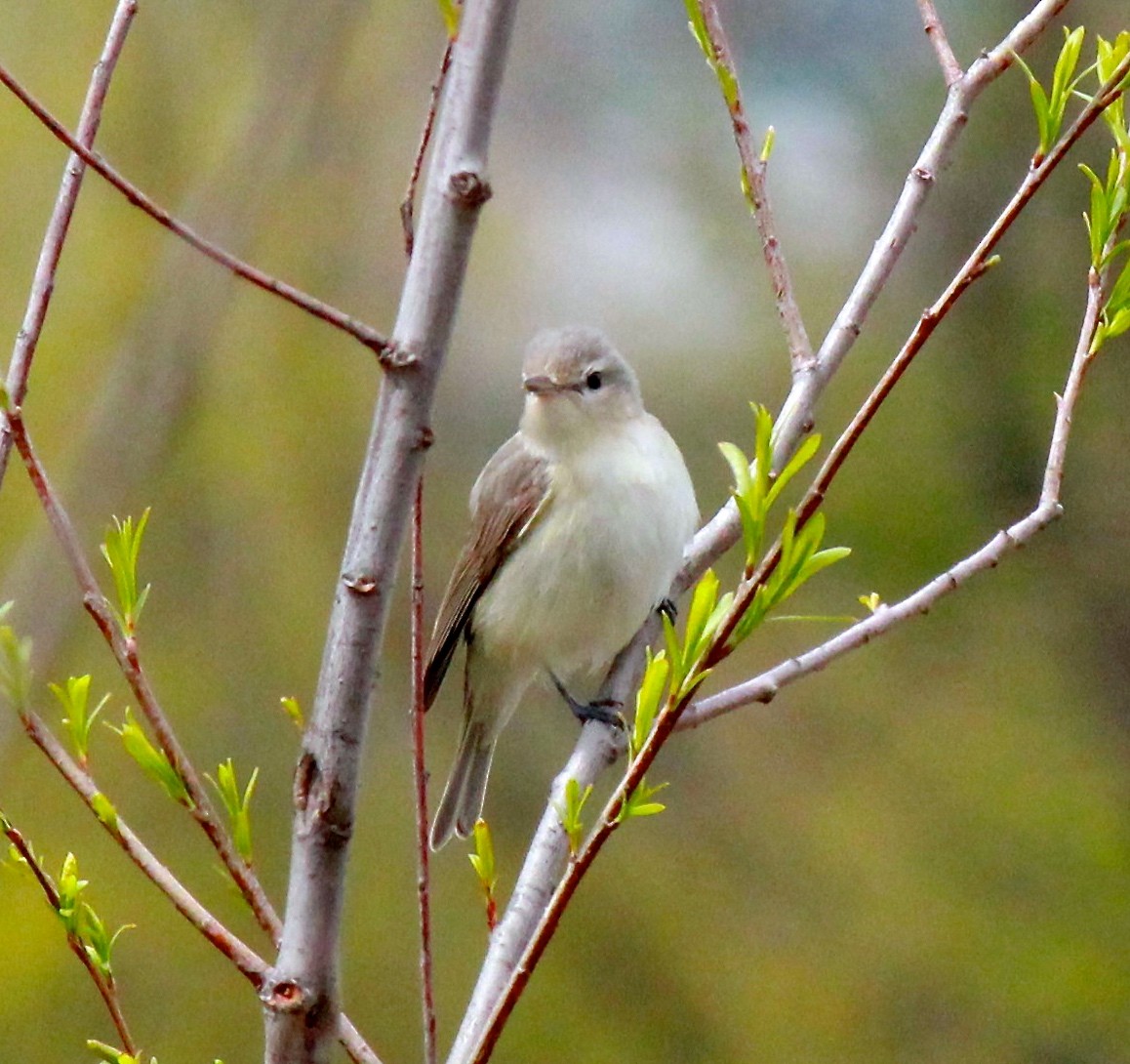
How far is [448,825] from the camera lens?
10.8ft

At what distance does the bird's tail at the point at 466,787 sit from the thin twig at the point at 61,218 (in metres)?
1.98

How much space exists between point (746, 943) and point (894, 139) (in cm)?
329

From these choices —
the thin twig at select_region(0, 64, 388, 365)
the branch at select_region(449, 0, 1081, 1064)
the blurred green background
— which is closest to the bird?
the branch at select_region(449, 0, 1081, 1064)

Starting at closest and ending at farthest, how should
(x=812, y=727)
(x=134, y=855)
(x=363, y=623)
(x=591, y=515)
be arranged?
(x=363, y=623) < (x=134, y=855) < (x=591, y=515) < (x=812, y=727)

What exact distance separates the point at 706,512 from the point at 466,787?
115 inches

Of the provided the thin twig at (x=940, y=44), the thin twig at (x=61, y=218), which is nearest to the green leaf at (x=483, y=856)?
the thin twig at (x=61, y=218)

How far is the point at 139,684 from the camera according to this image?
3.79 ft

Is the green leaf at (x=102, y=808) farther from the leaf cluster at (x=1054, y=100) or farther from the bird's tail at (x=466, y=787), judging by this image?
the bird's tail at (x=466, y=787)

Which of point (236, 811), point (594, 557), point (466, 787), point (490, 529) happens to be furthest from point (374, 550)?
point (466, 787)

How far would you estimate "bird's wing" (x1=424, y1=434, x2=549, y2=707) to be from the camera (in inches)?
124

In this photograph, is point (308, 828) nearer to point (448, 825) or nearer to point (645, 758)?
point (645, 758)

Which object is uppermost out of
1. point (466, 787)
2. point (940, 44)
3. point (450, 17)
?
point (940, 44)

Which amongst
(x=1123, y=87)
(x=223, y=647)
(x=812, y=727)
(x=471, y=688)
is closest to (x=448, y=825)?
(x=471, y=688)

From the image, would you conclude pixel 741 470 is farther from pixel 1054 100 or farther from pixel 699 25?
pixel 699 25
